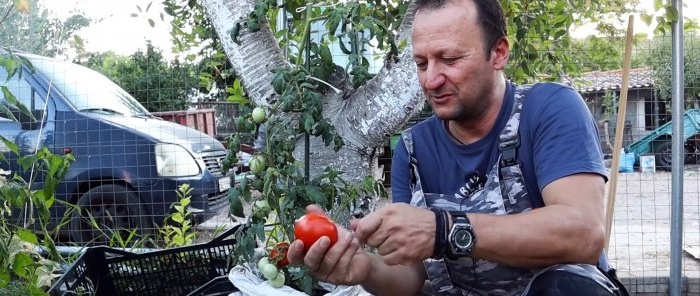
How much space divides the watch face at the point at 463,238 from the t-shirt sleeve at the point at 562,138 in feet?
1.06

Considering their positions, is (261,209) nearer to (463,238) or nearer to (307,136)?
(307,136)

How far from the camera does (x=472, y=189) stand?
6.69 ft

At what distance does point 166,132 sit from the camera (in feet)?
20.2

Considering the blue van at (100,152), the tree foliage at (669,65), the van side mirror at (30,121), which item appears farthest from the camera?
the van side mirror at (30,121)

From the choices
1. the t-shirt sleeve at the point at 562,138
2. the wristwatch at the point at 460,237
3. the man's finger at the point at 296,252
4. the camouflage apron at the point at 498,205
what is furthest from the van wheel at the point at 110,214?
the wristwatch at the point at 460,237

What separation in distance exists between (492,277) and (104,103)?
16.0 ft

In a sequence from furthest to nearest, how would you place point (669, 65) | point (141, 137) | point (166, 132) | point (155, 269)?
point (166, 132), point (141, 137), point (669, 65), point (155, 269)

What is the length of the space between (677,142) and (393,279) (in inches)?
86.2

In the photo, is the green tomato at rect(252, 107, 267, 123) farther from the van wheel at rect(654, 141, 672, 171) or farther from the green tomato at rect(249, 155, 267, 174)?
the van wheel at rect(654, 141, 672, 171)

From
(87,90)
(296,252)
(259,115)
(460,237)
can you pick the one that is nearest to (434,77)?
(460,237)

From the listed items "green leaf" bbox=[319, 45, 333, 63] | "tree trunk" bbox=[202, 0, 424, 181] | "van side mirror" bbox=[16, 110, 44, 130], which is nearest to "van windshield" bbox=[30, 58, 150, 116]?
"van side mirror" bbox=[16, 110, 44, 130]

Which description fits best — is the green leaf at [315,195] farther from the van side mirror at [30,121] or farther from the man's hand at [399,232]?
the van side mirror at [30,121]

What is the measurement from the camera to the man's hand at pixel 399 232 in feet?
5.05

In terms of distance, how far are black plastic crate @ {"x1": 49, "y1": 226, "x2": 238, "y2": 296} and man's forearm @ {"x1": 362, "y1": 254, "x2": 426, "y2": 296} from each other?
3.42 feet
